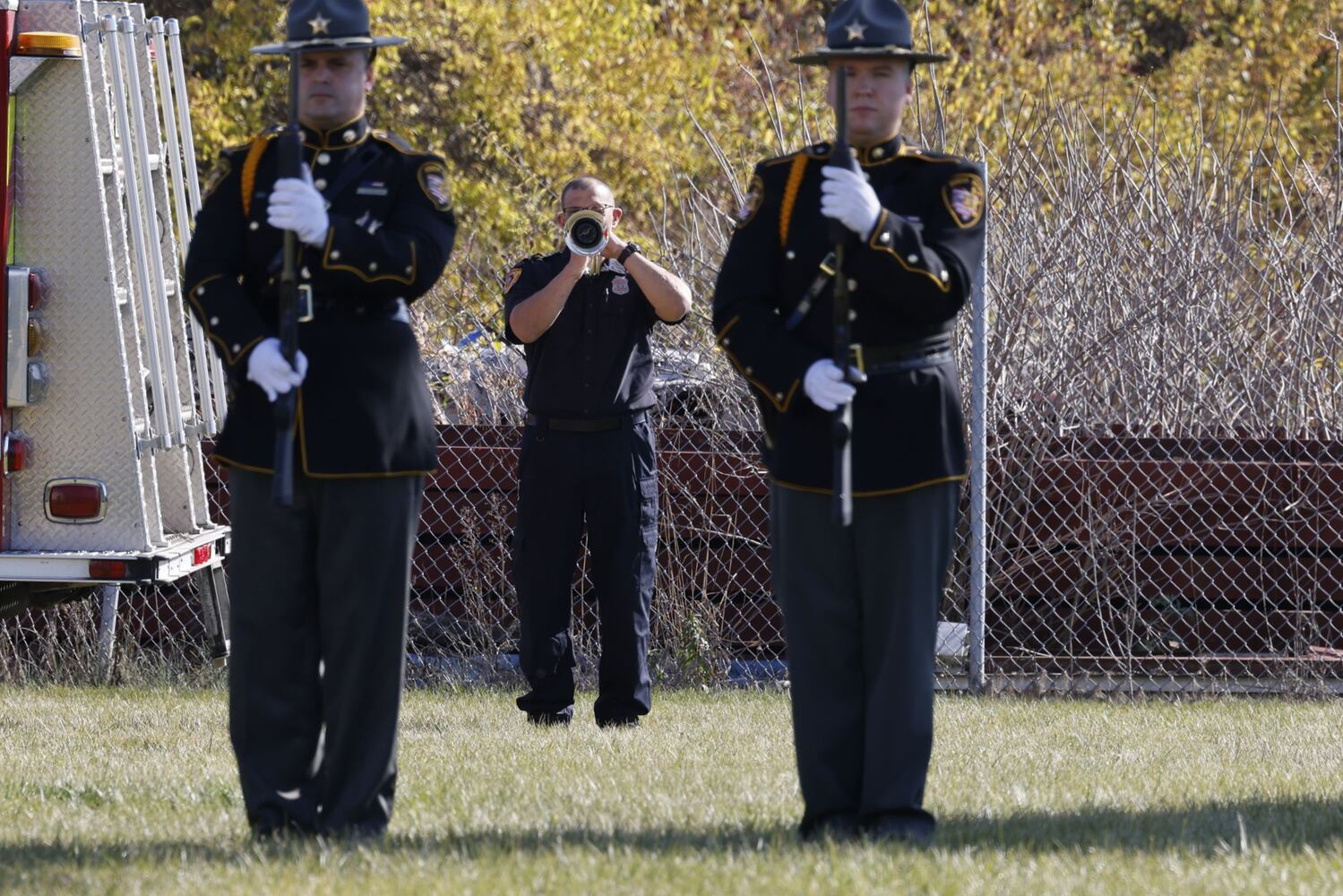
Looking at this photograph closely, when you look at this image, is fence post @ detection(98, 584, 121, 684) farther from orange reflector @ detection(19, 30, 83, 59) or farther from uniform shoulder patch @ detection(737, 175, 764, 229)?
uniform shoulder patch @ detection(737, 175, 764, 229)

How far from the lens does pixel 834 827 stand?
14.7 feet

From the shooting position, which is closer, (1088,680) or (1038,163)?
(1088,680)

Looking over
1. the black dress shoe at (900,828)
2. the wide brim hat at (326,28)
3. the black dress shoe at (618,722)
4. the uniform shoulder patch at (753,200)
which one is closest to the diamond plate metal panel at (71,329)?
the black dress shoe at (618,722)

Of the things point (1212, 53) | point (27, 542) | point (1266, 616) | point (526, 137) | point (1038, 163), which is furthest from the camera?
point (1212, 53)

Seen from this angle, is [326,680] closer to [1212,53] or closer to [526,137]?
[526,137]

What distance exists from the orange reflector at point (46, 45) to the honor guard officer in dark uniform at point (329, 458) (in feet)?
7.62

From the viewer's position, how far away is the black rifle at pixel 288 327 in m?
4.25

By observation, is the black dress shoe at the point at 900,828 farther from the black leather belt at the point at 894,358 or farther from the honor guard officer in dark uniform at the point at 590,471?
the honor guard officer in dark uniform at the point at 590,471

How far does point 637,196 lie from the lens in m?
18.7

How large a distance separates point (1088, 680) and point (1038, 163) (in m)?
2.51

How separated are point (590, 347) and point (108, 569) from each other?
1.85m

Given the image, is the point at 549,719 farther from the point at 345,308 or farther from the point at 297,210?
the point at 297,210

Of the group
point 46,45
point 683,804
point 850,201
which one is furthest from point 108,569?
point 850,201

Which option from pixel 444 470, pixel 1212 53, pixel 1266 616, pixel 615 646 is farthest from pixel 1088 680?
pixel 1212 53
